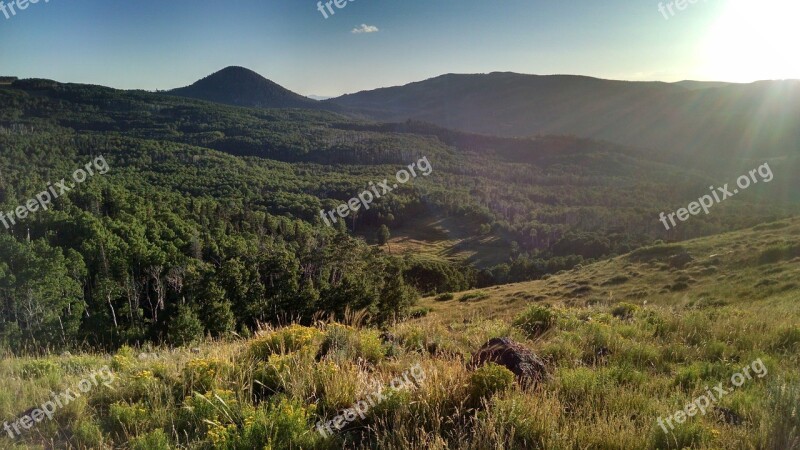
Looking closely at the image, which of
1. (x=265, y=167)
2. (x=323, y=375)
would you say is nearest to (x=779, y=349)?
(x=323, y=375)

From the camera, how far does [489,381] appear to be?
13.7ft

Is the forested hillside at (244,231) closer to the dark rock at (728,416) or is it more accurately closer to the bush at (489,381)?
the bush at (489,381)

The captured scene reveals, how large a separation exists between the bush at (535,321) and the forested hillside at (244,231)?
2.54 m

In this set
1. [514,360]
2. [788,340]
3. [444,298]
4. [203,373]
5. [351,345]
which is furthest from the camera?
[444,298]

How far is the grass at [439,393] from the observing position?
3439 mm

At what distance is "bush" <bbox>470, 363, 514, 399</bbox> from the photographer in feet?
13.5

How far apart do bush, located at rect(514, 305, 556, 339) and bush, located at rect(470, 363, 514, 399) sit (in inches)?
149

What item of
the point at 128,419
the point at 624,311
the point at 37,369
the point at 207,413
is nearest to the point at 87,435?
the point at 128,419

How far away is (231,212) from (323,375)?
9133 centimetres

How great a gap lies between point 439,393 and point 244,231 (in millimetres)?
77968

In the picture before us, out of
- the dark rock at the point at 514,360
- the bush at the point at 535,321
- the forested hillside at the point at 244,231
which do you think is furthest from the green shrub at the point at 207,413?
the bush at the point at 535,321

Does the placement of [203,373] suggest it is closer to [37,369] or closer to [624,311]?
[37,369]

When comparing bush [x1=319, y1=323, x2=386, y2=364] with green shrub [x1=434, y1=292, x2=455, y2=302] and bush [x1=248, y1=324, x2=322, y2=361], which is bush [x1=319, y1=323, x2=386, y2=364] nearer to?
bush [x1=248, y1=324, x2=322, y2=361]

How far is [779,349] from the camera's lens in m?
5.96
